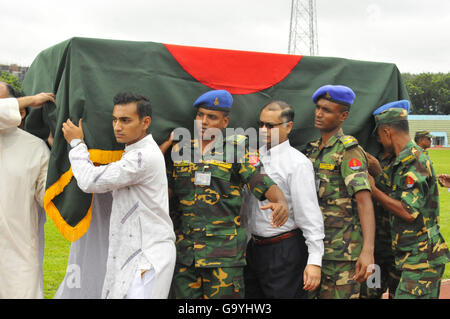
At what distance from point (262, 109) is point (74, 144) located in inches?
54.2

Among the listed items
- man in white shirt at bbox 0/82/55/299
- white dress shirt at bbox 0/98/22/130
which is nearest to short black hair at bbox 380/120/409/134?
man in white shirt at bbox 0/82/55/299

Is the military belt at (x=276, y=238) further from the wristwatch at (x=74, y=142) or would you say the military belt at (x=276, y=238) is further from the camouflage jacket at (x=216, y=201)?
the wristwatch at (x=74, y=142)

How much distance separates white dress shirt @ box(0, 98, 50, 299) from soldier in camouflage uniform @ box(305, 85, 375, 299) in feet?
6.21

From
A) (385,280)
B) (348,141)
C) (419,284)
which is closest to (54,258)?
(385,280)

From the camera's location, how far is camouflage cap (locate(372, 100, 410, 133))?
3.11 meters

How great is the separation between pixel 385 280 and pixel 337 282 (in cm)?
77

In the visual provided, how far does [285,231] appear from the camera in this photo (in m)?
2.88

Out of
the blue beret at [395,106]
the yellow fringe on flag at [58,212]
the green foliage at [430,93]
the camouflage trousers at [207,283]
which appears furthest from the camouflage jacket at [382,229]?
the green foliage at [430,93]

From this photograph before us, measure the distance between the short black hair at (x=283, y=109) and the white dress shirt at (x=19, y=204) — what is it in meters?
1.61

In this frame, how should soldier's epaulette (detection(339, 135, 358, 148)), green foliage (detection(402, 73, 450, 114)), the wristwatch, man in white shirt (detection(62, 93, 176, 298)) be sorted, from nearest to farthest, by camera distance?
man in white shirt (detection(62, 93, 176, 298)) → the wristwatch → soldier's epaulette (detection(339, 135, 358, 148)) → green foliage (detection(402, 73, 450, 114))

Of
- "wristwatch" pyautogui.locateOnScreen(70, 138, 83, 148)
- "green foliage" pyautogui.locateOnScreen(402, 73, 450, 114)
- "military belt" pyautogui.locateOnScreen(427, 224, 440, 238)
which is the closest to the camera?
"wristwatch" pyautogui.locateOnScreen(70, 138, 83, 148)

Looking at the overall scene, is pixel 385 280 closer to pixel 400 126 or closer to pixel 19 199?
pixel 400 126

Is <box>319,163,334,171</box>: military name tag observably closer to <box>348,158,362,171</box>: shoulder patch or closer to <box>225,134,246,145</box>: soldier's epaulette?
<box>348,158,362,171</box>: shoulder patch

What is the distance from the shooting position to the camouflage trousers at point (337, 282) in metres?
2.84
